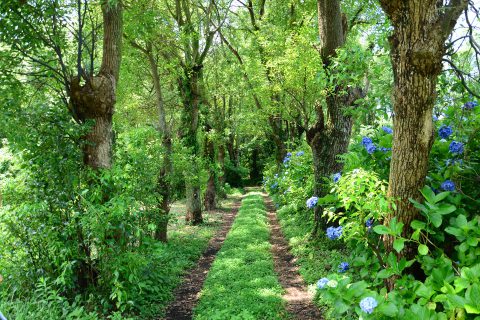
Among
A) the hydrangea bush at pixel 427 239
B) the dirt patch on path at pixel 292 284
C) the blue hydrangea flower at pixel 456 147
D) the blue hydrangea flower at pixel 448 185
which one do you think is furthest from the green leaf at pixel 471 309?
the dirt patch on path at pixel 292 284

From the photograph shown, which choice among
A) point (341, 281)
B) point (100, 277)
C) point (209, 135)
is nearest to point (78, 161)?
point (100, 277)

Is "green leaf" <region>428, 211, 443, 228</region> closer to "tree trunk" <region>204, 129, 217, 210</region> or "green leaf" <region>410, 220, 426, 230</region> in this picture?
"green leaf" <region>410, 220, 426, 230</region>

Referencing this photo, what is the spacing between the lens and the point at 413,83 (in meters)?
2.99

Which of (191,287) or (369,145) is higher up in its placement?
(369,145)

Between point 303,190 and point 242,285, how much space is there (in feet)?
17.4

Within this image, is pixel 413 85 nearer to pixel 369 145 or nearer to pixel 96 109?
pixel 369 145

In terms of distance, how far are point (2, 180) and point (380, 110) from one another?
5.31 metres

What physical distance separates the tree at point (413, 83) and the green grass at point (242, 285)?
2.89 meters

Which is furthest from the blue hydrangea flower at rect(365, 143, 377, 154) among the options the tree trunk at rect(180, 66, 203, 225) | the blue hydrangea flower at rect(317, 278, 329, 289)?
the tree trunk at rect(180, 66, 203, 225)

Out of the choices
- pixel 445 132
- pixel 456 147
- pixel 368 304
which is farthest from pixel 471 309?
pixel 445 132

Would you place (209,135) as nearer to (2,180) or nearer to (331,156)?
(331,156)

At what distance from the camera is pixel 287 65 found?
9.73 metres

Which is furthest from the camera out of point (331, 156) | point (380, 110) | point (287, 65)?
point (287, 65)

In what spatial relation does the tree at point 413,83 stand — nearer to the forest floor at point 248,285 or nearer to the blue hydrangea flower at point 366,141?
the blue hydrangea flower at point 366,141
